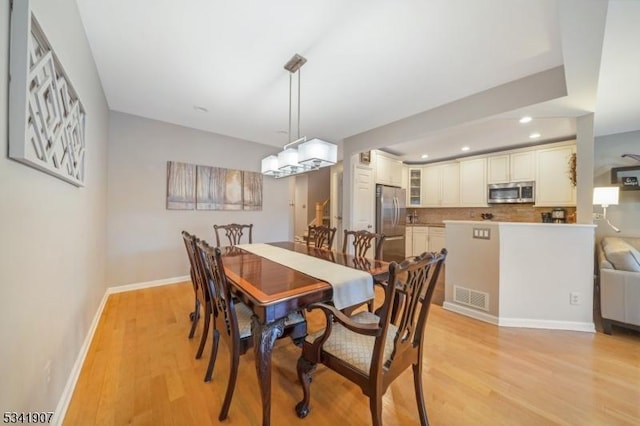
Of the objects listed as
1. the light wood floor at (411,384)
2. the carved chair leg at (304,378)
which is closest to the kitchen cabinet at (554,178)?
the light wood floor at (411,384)

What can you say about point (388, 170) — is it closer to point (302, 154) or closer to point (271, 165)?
point (271, 165)

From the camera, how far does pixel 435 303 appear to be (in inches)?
123

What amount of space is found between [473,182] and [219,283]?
17.4 feet

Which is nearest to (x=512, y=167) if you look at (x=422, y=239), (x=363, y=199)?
(x=422, y=239)

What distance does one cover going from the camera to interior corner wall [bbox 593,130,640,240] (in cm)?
359

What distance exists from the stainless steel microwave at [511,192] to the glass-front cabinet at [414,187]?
4.62 ft

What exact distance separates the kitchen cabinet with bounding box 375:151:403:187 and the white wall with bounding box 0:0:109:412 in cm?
418

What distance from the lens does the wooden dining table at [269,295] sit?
1.20 meters

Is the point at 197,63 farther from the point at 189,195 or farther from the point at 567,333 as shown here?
the point at 567,333

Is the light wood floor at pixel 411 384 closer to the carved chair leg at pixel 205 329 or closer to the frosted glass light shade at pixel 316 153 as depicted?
the carved chair leg at pixel 205 329

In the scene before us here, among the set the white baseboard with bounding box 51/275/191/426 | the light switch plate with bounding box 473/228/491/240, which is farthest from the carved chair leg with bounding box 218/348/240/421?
the light switch plate with bounding box 473/228/491/240

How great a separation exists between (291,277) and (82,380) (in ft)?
5.27

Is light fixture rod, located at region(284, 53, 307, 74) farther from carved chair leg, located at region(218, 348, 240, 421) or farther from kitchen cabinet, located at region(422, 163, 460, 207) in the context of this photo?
kitchen cabinet, located at region(422, 163, 460, 207)

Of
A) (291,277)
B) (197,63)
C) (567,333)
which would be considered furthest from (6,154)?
(567,333)
